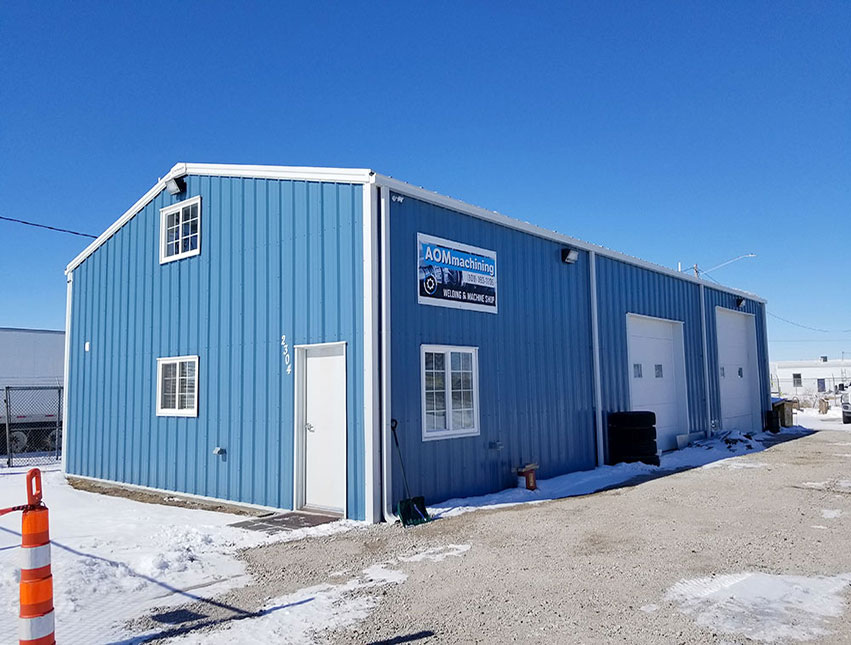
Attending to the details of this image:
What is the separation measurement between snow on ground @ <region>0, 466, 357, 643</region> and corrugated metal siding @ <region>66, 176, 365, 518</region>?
3.42ft

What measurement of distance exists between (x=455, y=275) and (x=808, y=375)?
61198 mm

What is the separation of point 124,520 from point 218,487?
67.1 inches

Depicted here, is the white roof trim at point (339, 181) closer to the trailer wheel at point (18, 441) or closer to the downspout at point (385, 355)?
the downspout at point (385, 355)

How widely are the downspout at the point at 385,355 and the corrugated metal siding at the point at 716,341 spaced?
41.8ft

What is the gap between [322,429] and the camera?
29.9 feet

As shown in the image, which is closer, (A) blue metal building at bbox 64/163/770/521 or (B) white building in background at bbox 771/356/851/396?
(A) blue metal building at bbox 64/163/770/521

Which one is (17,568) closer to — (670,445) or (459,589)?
(459,589)

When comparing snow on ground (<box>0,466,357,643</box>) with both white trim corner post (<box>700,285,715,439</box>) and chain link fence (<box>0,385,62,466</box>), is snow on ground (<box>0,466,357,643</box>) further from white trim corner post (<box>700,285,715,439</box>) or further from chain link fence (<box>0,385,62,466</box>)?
white trim corner post (<box>700,285,715,439</box>)

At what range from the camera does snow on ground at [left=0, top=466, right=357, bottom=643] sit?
5152 millimetres

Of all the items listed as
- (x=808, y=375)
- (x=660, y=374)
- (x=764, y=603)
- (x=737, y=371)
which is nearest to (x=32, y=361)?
(x=660, y=374)

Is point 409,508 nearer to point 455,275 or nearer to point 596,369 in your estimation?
point 455,275

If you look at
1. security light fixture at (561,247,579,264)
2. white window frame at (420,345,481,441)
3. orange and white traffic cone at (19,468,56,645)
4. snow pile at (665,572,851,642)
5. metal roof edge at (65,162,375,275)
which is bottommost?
snow pile at (665,572,851,642)

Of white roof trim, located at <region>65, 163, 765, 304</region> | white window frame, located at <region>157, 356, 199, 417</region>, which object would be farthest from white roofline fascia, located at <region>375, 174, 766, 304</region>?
white window frame, located at <region>157, 356, 199, 417</region>

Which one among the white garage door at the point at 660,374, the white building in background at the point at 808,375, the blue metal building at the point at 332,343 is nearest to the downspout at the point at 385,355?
the blue metal building at the point at 332,343
